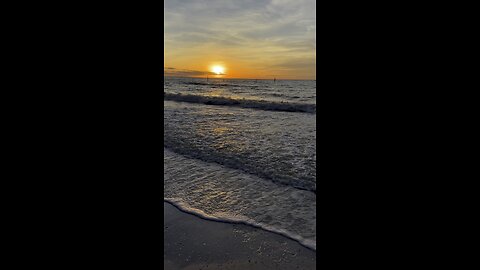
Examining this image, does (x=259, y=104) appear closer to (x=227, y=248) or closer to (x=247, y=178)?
(x=247, y=178)

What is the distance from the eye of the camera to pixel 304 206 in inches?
137

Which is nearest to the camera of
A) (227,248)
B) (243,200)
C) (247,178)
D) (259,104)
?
(227,248)

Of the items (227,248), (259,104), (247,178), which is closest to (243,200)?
(247,178)

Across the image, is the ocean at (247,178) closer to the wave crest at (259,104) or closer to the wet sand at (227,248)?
the wet sand at (227,248)

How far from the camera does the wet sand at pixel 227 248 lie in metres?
2.33

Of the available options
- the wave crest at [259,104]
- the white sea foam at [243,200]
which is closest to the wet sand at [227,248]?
the white sea foam at [243,200]

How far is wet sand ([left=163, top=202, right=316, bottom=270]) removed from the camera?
233 cm

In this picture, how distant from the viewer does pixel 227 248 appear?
2555mm
